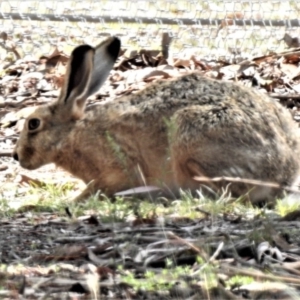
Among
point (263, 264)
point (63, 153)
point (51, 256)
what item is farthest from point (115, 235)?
point (63, 153)

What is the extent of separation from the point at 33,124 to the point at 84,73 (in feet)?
2.21

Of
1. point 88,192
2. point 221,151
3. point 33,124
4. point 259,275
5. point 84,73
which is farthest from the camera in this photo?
point 33,124

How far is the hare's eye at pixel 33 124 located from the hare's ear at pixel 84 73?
250mm

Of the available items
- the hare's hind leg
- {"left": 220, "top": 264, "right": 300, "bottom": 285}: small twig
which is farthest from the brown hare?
{"left": 220, "top": 264, "right": 300, "bottom": 285}: small twig

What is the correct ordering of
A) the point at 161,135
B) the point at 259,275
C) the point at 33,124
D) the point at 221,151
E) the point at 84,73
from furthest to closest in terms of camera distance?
the point at 33,124
the point at 84,73
the point at 161,135
the point at 221,151
the point at 259,275

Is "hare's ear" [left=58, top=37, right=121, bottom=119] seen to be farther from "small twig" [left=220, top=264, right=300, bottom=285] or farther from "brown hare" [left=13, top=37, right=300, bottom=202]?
"small twig" [left=220, top=264, right=300, bottom=285]

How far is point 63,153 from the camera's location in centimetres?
809

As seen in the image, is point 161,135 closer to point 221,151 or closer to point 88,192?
point 221,151

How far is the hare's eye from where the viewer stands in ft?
27.1

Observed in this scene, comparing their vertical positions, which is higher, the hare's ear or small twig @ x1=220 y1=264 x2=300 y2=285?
small twig @ x1=220 y1=264 x2=300 y2=285

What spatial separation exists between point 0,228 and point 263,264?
1979 millimetres

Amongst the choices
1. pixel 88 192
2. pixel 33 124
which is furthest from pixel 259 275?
pixel 33 124

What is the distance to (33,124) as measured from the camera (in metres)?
8.26

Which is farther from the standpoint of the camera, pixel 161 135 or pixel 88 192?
pixel 88 192
